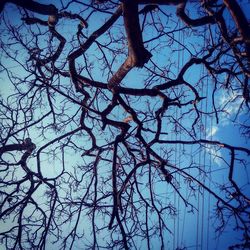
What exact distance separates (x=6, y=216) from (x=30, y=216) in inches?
21.9

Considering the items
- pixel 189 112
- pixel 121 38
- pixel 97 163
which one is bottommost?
pixel 97 163

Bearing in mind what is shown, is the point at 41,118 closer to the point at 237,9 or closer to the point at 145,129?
the point at 145,129

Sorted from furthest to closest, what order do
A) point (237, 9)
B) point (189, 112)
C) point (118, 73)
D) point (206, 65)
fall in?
point (189, 112)
point (206, 65)
point (118, 73)
point (237, 9)

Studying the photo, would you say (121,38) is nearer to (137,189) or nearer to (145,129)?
(145,129)

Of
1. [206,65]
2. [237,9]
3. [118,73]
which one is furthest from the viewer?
[206,65]

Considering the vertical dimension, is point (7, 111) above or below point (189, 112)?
below

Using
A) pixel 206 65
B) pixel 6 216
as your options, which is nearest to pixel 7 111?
pixel 6 216

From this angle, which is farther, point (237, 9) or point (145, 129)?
point (145, 129)

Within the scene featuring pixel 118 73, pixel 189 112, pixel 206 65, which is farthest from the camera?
pixel 189 112

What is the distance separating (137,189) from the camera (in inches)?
236

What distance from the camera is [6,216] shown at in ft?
19.7

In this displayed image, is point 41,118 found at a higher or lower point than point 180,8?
lower

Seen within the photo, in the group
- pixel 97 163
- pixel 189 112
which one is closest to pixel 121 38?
pixel 189 112

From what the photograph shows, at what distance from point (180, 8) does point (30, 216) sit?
593 cm
